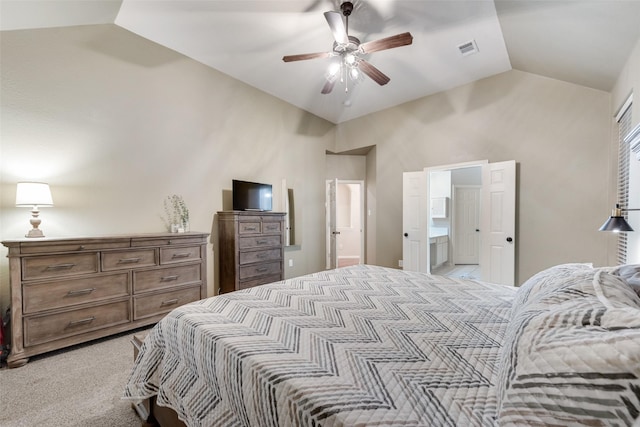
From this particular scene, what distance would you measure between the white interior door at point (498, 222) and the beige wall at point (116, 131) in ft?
11.3

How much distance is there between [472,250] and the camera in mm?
6785

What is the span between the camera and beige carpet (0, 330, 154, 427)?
162 cm

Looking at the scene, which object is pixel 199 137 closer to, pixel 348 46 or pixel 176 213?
pixel 176 213

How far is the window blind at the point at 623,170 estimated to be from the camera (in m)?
2.54

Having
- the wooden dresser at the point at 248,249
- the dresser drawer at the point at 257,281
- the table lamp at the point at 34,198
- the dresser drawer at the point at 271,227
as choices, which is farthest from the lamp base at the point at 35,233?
the dresser drawer at the point at 271,227

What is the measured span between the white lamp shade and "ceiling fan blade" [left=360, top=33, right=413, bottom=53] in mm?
3120

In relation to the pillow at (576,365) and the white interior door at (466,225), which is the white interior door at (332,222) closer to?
the white interior door at (466,225)

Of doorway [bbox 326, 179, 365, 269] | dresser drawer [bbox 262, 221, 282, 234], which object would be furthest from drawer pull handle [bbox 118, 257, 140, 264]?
doorway [bbox 326, 179, 365, 269]

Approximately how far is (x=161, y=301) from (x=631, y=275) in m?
3.57

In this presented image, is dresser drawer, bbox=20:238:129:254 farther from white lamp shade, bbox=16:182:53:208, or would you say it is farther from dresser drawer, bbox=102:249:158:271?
white lamp shade, bbox=16:182:53:208

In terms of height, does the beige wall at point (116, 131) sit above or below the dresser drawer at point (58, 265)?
above

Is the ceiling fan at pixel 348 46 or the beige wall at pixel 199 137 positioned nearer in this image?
the ceiling fan at pixel 348 46

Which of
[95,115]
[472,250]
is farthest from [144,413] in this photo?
[472,250]

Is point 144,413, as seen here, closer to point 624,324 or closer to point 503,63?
point 624,324
